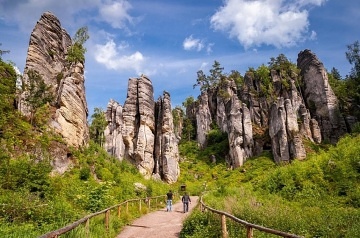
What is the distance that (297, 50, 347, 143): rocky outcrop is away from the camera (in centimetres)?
5222

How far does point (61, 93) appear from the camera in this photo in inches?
1209

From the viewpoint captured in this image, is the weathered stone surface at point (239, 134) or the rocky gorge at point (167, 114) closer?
the rocky gorge at point (167, 114)

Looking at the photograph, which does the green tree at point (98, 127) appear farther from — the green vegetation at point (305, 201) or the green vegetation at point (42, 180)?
the green vegetation at point (305, 201)

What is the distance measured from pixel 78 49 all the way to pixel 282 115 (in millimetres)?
32837

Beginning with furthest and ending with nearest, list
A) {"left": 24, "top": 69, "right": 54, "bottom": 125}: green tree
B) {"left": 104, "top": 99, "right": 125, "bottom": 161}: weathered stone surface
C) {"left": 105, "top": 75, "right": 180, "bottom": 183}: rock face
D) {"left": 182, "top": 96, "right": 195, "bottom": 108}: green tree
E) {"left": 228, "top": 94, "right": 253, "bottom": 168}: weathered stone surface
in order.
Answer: {"left": 182, "top": 96, "right": 195, "bottom": 108}: green tree
{"left": 228, "top": 94, "right": 253, "bottom": 168}: weathered stone surface
{"left": 104, "top": 99, "right": 125, "bottom": 161}: weathered stone surface
{"left": 105, "top": 75, "right": 180, "bottom": 183}: rock face
{"left": 24, "top": 69, "right": 54, "bottom": 125}: green tree

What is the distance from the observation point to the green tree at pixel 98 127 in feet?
179

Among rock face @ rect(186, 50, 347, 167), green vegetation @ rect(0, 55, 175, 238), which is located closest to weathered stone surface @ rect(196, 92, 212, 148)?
rock face @ rect(186, 50, 347, 167)

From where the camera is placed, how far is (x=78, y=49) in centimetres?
3769

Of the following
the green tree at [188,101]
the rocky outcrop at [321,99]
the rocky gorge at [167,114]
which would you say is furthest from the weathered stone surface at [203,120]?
the rocky outcrop at [321,99]

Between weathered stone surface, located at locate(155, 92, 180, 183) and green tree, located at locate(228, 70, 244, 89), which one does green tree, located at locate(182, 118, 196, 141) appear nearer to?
green tree, located at locate(228, 70, 244, 89)

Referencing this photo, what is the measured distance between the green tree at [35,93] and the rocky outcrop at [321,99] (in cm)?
4409

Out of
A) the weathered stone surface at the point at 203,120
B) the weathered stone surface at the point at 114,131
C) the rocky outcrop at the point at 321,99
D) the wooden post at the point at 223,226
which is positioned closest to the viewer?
the wooden post at the point at 223,226

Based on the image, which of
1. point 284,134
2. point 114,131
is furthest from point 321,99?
point 114,131

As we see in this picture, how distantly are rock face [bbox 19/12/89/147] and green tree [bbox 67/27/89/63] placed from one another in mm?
745
